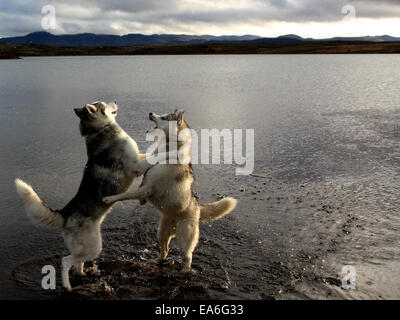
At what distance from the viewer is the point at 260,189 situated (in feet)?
37.7

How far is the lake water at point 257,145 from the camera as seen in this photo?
28.6 ft

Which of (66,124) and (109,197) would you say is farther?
(66,124)

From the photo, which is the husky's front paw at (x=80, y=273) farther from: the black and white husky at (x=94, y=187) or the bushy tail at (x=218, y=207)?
the bushy tail at (x=218, y=207)

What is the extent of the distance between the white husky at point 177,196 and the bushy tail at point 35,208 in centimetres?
85

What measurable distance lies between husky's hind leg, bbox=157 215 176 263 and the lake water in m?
2.14

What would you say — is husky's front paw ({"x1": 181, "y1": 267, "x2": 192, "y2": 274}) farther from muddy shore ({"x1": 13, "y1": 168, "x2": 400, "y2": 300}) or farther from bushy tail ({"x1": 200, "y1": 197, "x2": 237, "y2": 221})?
bushy tail ({"x1": 200, "y1": 197, "x2": 237, "y2": 221})

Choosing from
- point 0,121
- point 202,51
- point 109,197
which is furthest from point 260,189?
point 202,51

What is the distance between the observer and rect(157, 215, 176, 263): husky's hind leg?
25.0 ft

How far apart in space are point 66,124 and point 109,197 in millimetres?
13206

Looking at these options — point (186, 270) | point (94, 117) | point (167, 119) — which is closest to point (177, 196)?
point (167, 119)

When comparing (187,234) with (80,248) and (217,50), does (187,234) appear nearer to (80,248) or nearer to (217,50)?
(80,248)

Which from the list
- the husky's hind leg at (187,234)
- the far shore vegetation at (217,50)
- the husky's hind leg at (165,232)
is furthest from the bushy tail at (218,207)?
the far shore vegetation at (217,50)

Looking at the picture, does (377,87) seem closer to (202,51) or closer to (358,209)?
(358,209)

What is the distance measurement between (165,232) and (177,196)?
94cm
